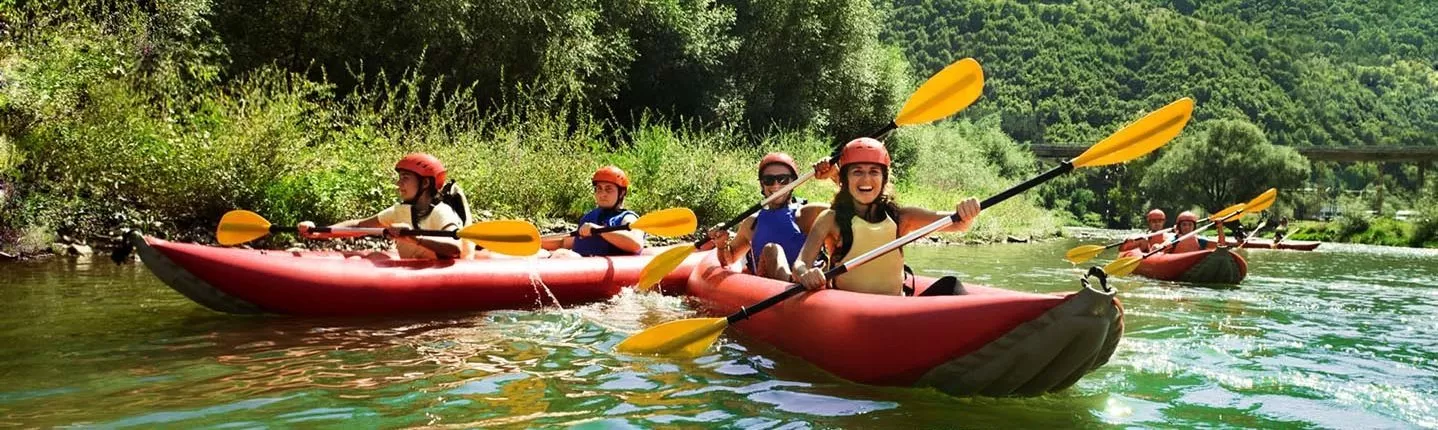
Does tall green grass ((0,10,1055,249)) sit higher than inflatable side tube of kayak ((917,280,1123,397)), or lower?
higher

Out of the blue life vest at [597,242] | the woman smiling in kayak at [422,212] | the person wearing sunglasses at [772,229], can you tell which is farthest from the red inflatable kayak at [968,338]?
the blue life vest at [597,242]

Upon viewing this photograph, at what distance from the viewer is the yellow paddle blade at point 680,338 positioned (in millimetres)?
4043

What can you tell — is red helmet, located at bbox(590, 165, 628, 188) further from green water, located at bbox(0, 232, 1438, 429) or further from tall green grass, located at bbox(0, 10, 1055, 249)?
tall green grass, located at bbox(0, 10, 1055, 249)

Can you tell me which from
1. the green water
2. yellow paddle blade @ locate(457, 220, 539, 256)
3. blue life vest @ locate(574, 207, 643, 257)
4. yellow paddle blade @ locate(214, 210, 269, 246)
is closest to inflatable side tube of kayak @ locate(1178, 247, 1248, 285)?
the green water

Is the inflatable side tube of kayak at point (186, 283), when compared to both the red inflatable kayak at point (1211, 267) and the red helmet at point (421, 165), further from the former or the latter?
the red inflatable kayak at point (1211, 267)

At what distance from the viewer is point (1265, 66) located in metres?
86.4

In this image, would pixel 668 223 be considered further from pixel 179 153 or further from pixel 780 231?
pixel 179 153

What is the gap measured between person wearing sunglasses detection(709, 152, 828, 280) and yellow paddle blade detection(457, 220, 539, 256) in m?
1.21

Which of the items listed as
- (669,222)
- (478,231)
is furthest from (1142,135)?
(478,231)

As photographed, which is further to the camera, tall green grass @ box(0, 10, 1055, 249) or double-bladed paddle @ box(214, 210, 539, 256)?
tall green grass @ box(0, 10, 1055, 249)

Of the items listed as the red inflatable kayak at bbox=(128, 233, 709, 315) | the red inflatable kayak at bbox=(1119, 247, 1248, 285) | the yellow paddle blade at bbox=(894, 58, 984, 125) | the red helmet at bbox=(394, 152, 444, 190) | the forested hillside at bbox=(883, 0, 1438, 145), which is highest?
the forested hillside at bbox=(883, 0, 1438, 145)

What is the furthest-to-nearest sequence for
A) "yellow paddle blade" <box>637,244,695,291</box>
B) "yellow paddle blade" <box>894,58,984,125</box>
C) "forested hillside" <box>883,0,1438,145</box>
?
"forested hillside" <box>883,0,1438,145</box>, "yellow paddle blade" <box>637,244,695,291</box>, "yellow paddle blade" <box>894,58,984,125</box>

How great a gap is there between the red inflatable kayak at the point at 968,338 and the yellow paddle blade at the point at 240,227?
356cm

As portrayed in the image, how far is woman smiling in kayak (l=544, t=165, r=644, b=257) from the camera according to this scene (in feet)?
23.9
